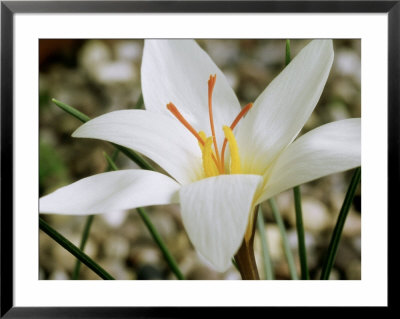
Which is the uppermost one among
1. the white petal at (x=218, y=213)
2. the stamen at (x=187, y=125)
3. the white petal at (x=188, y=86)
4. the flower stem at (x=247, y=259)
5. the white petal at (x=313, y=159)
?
the white petal at (x=188, y=86)

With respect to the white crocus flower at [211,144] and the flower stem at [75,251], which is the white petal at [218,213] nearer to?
the white crocus flower at [211,144]

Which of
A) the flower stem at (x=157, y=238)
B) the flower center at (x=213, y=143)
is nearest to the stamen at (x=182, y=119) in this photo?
the flower center at (x=213, y=143)

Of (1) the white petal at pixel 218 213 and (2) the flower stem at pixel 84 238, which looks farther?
(2) the flower stem at pixel 84 238

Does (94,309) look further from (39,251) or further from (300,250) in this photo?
(300,250)

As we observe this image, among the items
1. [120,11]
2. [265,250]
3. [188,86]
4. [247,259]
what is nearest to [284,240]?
[265,250]

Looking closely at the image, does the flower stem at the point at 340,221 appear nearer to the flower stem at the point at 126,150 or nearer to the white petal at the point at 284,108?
the white petal at the point at 284,108

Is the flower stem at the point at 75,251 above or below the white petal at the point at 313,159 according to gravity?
below

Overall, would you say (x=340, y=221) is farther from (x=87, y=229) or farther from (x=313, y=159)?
(x=87, y=229)
